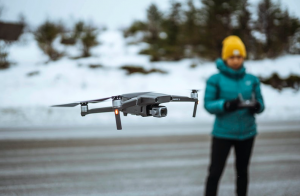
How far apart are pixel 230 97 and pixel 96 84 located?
1381cm

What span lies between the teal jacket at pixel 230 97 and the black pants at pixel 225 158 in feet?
0.34

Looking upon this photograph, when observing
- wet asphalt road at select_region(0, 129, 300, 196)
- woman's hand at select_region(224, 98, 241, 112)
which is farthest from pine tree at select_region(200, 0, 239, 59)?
woman's hand at select_region(224, 98, 241, 112)

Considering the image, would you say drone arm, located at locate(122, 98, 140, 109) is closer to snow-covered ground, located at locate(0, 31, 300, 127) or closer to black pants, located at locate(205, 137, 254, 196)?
black pants, located at locate(205, 137, 254, 196)

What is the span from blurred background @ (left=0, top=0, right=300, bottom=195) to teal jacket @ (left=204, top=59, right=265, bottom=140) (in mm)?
389

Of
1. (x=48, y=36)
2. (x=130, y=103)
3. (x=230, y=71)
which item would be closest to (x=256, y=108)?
(x=230, y=71)

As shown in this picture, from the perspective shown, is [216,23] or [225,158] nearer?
[225,158]

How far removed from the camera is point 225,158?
2.49 meters

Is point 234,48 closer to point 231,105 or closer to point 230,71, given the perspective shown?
point 230,71

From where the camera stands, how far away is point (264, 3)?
19219mm

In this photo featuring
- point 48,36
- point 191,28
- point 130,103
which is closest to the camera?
point 130,103

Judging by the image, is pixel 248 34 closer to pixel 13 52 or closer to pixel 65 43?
pixel 65 43

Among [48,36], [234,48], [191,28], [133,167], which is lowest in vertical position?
[133,167]

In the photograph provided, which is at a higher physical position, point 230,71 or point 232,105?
point 230,71

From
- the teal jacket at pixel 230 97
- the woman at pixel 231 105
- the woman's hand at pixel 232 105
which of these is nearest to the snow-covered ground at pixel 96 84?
the woman at pixel 231 105
